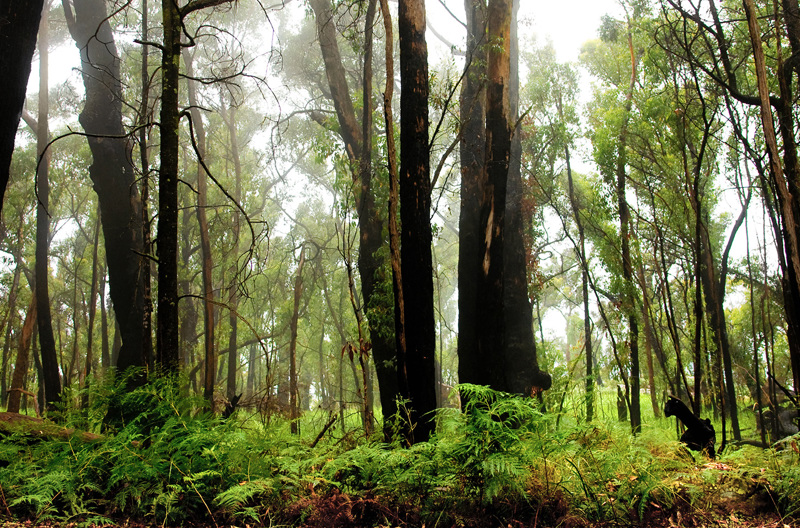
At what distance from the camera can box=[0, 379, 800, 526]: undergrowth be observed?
2639 mm

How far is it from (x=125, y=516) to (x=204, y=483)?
1.46 feet

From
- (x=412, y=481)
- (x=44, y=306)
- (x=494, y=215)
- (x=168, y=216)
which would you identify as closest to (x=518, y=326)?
(x=494, y=215)

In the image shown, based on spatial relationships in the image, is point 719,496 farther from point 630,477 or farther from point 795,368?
point 795,368

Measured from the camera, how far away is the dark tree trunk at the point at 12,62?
484cm

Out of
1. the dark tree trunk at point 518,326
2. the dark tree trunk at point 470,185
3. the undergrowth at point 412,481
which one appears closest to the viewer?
the undergrowth at point 412,481

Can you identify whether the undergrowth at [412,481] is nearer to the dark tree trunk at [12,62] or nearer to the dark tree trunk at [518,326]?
the dark tree trunk at [12,62]

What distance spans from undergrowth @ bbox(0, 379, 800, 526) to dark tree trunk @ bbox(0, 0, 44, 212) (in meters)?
3.03

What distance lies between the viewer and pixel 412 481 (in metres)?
2.75

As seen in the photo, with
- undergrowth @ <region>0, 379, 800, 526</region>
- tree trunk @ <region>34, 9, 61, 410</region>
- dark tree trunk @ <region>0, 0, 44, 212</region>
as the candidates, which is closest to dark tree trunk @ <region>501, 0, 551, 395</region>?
undergrowth @ <region>0, 379, 800, 526</region>

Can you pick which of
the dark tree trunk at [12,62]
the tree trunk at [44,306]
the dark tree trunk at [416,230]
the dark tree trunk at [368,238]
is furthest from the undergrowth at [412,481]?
the tree trunk at [44,306]

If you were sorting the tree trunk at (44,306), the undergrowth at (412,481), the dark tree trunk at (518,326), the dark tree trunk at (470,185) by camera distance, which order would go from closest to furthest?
the undergrowth at (412,481) < the dark tree trunk at (470,185) < the dark tree trunk at (518,326) < the tree trunk at (44,306)

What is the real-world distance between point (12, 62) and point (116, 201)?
5.73 meters

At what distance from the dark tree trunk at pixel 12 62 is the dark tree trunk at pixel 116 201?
4258mm

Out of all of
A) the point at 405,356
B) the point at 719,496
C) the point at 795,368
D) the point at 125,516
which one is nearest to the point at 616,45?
the point at 795,368
